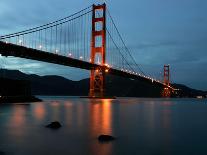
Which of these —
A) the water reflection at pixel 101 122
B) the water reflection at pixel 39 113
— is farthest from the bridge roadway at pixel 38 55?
the water reflection at pixel 101 122

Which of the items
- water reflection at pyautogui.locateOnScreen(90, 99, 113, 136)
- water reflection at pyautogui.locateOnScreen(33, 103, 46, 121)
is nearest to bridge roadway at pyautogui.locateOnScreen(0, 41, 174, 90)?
water reflection at pyautogui.locateOnScreen(33, 103, 46, 121)

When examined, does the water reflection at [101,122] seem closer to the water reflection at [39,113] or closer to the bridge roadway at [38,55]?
the water reflection at [39,113]

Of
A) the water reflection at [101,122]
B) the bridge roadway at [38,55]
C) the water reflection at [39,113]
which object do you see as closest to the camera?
the water reflection at [101,122]

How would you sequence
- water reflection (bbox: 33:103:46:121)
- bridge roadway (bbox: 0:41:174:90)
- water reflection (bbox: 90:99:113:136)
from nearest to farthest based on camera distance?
water reflection (bbox: 90:99:113:136) → water reflection (bbox: 33:103:46:121) → bridge roadway (bbox: 0:41:174:90)

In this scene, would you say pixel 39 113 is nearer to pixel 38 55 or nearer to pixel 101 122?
pixel 101 122

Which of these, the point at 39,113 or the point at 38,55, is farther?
the point at 38,55

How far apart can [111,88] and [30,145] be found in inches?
6310

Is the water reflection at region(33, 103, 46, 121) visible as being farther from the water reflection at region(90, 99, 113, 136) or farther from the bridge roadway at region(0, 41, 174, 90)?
the bridge roadway at region(0, 41, 174, 90)

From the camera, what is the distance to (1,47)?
4306 cm

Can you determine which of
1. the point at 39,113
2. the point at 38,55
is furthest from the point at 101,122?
the point at 38,55

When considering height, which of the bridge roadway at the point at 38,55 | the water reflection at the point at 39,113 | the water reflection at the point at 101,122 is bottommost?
the water reflection at the point at 101,122

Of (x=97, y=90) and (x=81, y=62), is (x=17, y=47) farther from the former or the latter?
(x=97, y=90)

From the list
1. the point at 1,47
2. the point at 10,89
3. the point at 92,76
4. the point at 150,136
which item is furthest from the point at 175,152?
the point at 92,76

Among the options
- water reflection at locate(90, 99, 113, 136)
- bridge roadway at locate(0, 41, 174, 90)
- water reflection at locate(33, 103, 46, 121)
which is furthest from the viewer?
bridge roadway at locate(0, 41, 174, 90)
